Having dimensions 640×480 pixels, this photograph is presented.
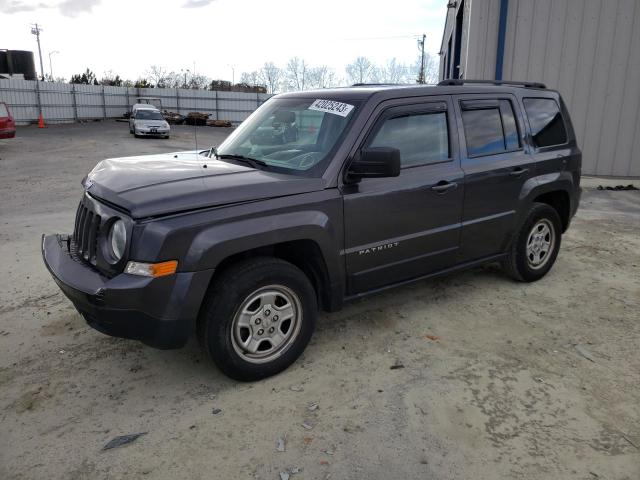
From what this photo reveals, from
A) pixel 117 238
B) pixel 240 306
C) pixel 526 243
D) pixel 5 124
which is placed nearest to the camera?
pixel 117 238

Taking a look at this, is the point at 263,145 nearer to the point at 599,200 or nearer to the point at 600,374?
the point at 600,374

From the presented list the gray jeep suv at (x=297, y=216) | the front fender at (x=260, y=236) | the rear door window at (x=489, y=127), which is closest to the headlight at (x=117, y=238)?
the gray jeep suv at (x=297, y=216)

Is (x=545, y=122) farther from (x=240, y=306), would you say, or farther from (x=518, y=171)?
(x=240, y=306)

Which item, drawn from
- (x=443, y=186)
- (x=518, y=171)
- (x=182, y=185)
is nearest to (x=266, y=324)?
(x=182, y=185)

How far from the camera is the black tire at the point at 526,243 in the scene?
4.91 metres

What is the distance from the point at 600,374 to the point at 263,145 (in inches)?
115

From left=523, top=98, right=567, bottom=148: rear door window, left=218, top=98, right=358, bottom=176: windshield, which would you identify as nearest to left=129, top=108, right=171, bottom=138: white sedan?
left=218, top=98, right=358, bottom=176: windshield

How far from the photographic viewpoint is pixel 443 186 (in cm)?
404

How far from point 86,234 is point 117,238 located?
49cm

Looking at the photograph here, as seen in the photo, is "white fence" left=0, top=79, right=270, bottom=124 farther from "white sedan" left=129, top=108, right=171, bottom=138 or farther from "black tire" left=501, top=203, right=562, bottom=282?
"black tire" left=501, top=203, right=562, bottom=282

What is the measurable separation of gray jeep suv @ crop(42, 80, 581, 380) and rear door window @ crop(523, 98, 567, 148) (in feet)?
0.16

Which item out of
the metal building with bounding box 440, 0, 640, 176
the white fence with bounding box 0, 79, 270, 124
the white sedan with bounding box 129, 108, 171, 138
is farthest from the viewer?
the white fence with bounding box 0, 79, 270, 124

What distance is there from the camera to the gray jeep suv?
9.61 ft

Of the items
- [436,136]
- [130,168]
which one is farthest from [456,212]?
[130,168]
